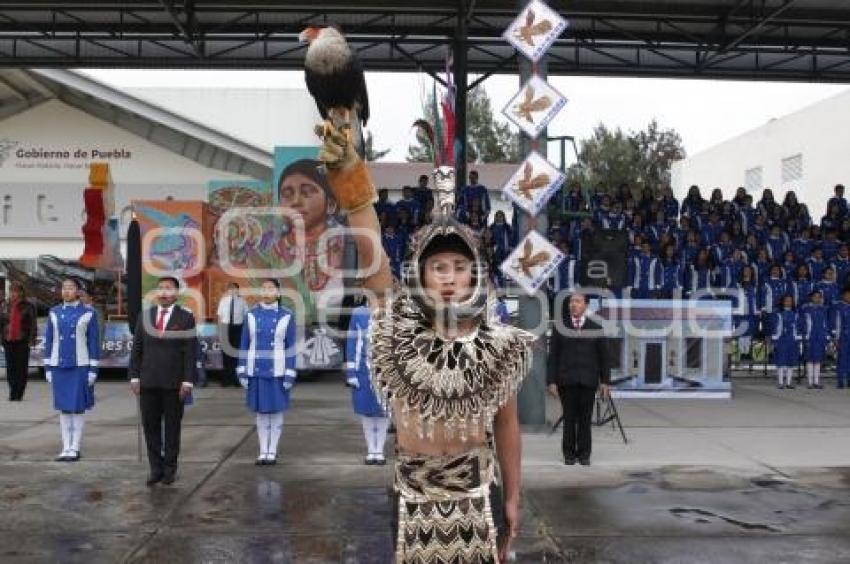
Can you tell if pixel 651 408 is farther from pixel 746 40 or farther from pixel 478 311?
pixel 478 311

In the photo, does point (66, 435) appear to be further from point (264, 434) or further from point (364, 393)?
point (364, 393)

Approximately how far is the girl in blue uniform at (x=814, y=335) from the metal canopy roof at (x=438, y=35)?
5.02 metres

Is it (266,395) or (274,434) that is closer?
(274,434)

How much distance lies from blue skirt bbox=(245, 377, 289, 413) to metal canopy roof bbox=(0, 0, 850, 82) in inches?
349

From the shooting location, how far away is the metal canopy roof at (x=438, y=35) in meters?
17.0

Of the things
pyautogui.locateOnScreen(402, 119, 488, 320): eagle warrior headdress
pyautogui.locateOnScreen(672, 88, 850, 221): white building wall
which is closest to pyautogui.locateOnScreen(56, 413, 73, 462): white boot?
pyautogui.locateOnScreen(402, 119, 488, 320): eagle warrior headdress

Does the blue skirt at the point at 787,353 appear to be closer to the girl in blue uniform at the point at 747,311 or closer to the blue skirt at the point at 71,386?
the girl in blue uniform at the point at 747,311

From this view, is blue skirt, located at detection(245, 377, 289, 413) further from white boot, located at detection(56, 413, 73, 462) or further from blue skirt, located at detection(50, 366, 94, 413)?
white boot, located at detection(56, 413, 73, 462)

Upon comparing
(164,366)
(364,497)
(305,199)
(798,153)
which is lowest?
(364,497)

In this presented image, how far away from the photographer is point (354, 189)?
8.91 feet

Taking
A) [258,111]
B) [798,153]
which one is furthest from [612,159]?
[258,111]

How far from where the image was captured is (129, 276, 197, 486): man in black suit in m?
8.70

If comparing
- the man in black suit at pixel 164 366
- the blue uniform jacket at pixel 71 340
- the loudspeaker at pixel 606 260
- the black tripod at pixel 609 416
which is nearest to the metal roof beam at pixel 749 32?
the loudspeaker at pixel 606 260

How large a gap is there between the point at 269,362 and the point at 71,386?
6.60 feet
